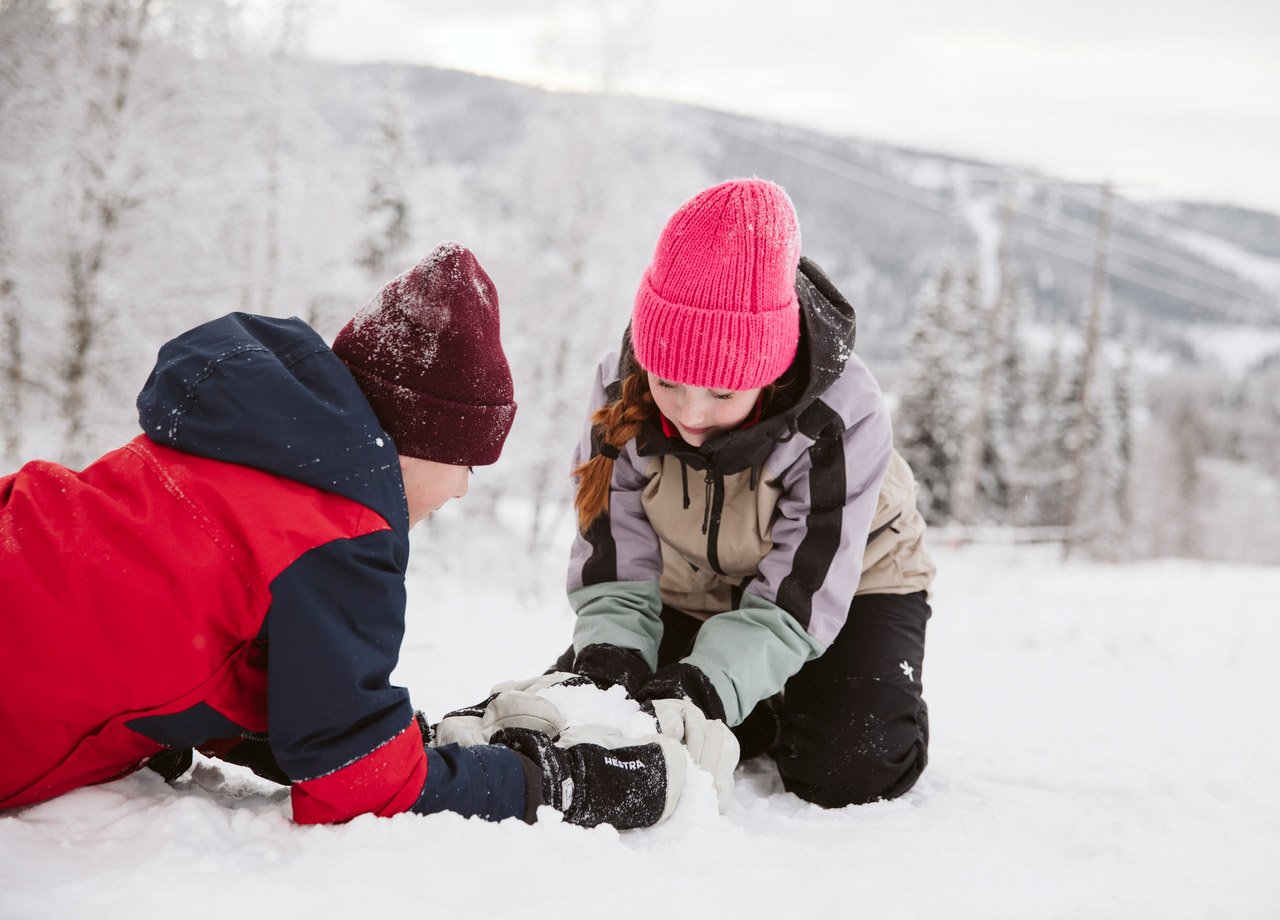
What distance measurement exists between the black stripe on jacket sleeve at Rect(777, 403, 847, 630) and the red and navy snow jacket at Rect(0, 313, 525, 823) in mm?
1032

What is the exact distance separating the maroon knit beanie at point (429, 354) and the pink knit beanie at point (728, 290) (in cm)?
55

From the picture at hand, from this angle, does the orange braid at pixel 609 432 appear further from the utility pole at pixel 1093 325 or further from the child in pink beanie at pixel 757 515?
the utility pole at pixel 1093 325

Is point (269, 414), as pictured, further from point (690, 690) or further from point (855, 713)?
point (855, 713)

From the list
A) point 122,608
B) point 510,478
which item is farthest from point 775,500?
point 510,478

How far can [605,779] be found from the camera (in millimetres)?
1597

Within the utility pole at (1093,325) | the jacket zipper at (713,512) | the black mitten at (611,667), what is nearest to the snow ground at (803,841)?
the black mitten at (611,667)

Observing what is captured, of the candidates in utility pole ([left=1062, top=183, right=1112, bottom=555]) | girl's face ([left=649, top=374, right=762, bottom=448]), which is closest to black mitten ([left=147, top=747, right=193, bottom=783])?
girl's face ([left=649, top=374, right=762, bottom=448])

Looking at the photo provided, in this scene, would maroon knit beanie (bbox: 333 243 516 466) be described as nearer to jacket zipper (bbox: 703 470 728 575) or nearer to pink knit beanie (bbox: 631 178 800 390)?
pink knit beanie (bbox: 631 178 800 390)

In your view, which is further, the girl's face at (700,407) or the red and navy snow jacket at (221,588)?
the girl's face at (700,407)

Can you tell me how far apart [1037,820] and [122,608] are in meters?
1.93

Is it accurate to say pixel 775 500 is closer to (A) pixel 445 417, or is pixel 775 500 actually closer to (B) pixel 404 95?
(A) pixel 445 417

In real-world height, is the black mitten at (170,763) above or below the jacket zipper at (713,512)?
below

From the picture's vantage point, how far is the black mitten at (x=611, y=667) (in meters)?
2.11

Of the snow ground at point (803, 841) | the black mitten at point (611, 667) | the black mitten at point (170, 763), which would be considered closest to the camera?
the snow ground at point (803, 841)
